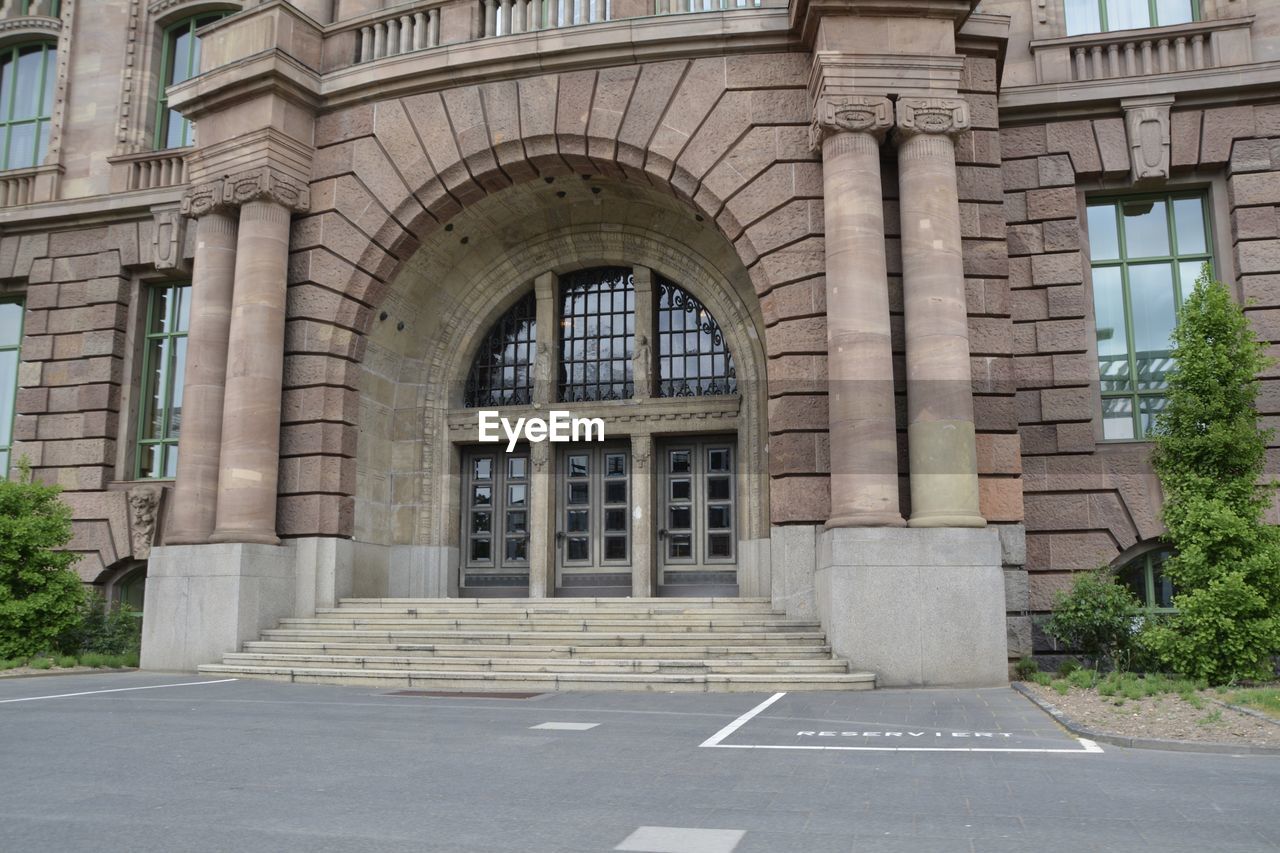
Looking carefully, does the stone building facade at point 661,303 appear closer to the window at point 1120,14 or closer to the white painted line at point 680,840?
the window at point 1120,14

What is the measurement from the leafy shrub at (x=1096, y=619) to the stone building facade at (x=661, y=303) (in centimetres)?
65

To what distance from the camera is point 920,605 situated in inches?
536

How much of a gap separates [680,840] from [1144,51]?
54.4 feet

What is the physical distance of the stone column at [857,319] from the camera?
14156mm

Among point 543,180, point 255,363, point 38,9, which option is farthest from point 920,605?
point 38,9

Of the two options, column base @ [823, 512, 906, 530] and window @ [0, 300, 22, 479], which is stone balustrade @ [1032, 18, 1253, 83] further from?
window @ [0, 300, 22, 479]

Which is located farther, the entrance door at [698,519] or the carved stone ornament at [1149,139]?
the entrance door at [698,519]

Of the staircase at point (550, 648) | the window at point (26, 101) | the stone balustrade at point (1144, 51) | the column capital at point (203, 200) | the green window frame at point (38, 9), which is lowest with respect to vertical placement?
the staircase at point (550, 648)

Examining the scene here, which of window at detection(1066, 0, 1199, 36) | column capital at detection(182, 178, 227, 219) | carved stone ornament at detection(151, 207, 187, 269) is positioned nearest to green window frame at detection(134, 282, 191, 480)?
carved stone ornament at detection(151, 207, 187, 269)

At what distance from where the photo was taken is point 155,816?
5883 millimetres

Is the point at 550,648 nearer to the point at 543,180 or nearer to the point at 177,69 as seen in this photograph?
the point at 543,180

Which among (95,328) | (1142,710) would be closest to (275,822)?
(1142,710)

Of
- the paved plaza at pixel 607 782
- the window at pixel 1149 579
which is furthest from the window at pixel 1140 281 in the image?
the paved plaza at pixel 607 782

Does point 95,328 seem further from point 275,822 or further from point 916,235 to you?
point 275,822
